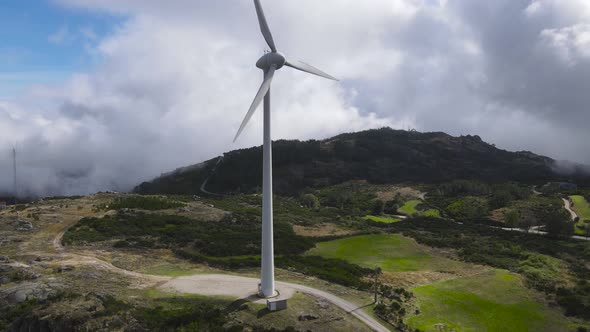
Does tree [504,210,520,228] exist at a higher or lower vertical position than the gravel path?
higher

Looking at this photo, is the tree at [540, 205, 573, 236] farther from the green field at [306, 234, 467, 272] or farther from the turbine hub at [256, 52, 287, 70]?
the turbine hub at [256, 52, 287, 70]

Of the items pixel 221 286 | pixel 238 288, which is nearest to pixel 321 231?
pixel 221 286

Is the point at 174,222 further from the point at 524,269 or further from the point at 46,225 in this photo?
the point at 524,269

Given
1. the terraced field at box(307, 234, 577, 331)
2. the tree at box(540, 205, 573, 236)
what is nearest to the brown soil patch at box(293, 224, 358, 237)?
the terraced field at box(307, 234, 577, 331)

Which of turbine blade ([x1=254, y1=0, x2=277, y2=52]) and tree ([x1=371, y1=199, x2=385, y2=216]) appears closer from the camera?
turbine blade ([x1=254, y1=0, x2=277, y2=52])

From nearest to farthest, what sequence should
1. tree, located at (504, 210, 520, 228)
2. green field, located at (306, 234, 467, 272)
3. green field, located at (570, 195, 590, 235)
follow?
green field, located at (306, 234, 467, 272)
green field, located at (570, 195, 590, 235)
tree, located at (504, 210, 520, 228)

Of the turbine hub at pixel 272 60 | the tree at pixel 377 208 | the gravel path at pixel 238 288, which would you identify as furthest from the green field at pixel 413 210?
the turbine hub at pixel 272 60

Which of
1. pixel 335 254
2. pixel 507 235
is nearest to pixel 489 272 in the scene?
pixel 335 254

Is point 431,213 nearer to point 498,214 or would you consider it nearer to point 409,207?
point 409,207
